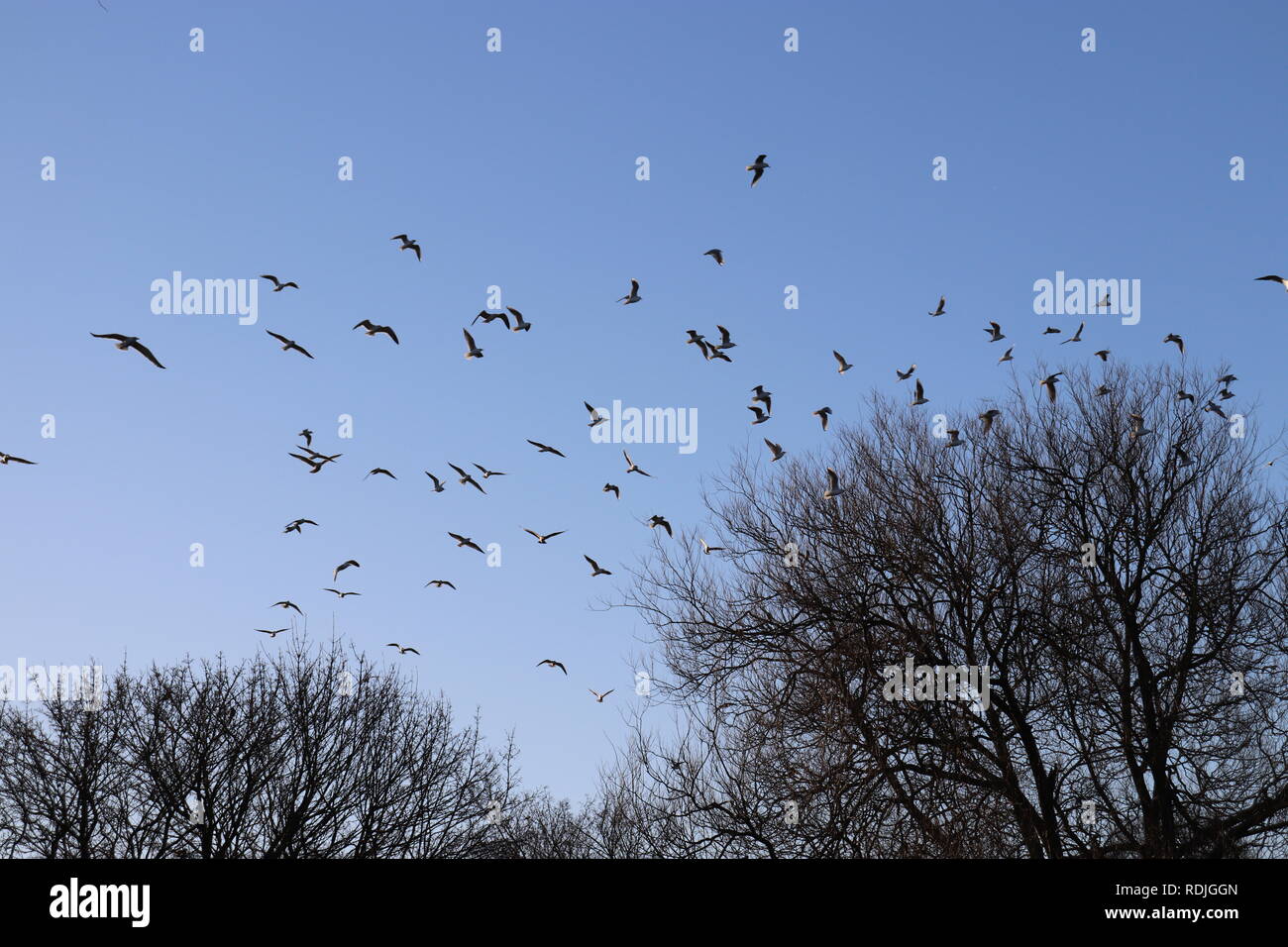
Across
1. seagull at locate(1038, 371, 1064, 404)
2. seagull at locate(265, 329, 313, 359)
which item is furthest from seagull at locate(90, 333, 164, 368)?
seagull at locate(1038, 371, 1064, 404)

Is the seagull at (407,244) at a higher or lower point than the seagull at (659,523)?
higher

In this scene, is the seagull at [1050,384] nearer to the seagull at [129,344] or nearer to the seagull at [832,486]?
the seagull at [832,486]

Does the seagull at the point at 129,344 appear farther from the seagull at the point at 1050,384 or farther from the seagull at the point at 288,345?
the seagull at the point at 1050,384

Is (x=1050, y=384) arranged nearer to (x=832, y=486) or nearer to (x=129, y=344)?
(x=832, y=486)

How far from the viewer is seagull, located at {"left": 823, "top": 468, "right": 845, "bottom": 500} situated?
22.1 meters

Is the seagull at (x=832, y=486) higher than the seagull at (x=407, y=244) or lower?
lower

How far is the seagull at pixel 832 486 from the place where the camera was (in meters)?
22.1

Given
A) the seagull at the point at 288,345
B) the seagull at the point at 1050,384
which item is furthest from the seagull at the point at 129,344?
the seagull at the point at 1050,384

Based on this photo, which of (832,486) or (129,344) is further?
(832,486)

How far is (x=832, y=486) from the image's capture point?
22.8m

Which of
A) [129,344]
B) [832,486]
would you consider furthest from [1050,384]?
[129,344]

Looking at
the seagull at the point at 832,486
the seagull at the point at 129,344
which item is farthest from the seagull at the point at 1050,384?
the seagull at the point at 129,344
